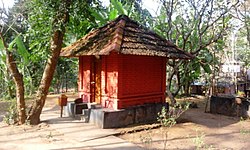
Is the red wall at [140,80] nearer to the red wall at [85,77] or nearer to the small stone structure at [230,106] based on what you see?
the red wall at [85,77]

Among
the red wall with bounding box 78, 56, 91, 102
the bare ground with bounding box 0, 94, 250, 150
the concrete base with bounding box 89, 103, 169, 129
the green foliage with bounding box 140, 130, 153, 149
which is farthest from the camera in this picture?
the red wall with bounding box 78, 56, 91, 102

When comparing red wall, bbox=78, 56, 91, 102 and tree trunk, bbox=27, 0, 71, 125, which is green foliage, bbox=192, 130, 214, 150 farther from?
tree trunk, bbox=27, 0, 71, 125

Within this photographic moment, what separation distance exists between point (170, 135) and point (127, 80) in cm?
199

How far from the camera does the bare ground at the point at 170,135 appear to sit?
18.8ft

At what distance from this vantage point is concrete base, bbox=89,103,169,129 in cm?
697

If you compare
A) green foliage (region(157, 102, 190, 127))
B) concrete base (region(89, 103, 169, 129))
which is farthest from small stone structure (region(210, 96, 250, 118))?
concrete base (region(89, 103, 169, 129))

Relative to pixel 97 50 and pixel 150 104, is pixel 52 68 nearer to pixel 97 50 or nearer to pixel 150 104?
pixel 97 50

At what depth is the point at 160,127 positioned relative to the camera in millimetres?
7363

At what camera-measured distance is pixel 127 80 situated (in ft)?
24.9

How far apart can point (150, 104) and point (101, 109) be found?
1.61 metres

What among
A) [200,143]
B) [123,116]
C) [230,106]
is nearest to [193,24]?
[230,106]

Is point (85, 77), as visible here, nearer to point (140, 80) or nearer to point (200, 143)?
→ point (140, 80)

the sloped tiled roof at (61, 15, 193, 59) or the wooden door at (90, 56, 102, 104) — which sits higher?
the sloped tiled roof at (61, 15, 193, 59)

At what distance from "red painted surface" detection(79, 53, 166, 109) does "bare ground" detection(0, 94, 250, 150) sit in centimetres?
97
